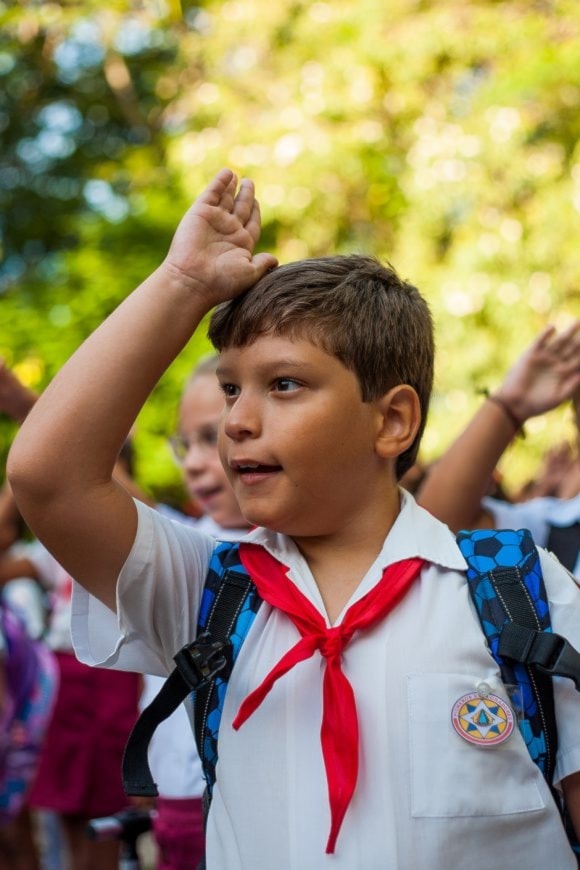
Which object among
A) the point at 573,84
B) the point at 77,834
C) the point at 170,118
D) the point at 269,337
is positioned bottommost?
the point at 77,834

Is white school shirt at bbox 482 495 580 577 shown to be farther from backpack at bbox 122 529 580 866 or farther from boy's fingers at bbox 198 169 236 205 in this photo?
boy's fingers at bbox 198 169 236 205

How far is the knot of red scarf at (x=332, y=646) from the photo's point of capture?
1.76 m

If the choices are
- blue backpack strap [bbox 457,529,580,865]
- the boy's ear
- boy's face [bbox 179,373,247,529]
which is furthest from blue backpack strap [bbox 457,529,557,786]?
boy's face [bbox 179,373,247,529]

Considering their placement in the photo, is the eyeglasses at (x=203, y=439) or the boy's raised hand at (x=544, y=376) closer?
the boy's raised hand at (x=544, y=376)

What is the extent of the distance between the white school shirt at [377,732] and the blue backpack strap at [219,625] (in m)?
0.02

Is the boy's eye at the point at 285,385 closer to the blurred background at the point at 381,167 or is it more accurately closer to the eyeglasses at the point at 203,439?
the eyeglasses at the point at 203,439

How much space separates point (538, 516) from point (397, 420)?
1.64m

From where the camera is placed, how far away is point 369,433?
198 centimetres

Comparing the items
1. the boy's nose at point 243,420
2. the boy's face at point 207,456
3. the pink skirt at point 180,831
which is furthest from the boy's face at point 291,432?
the pink skirt at point 180,831

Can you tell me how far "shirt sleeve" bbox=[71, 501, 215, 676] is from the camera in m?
1.88

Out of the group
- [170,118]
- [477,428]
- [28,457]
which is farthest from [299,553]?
[170,118]

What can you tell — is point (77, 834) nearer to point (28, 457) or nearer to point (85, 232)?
point (28, 457)

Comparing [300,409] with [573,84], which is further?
[573,84]

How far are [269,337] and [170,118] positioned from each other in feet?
45.8
